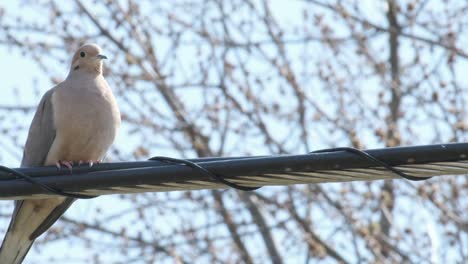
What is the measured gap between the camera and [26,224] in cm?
597

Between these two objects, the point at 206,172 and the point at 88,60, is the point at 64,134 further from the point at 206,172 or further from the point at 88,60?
the point at 206,172

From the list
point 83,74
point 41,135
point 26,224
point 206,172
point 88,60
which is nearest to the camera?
point 206,172

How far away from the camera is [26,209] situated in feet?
19.6

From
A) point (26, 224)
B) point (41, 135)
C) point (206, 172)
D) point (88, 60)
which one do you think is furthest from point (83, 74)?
point (206, 172)

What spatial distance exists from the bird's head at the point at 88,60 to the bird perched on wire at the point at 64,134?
1.62 ft

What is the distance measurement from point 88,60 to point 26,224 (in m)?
1.47

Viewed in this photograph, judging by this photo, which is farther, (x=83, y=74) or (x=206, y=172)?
(x=83, y=74)

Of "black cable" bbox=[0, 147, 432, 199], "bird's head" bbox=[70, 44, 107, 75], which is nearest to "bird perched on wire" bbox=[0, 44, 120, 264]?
"bird's head" bbox=[70, 44, 107, 75]

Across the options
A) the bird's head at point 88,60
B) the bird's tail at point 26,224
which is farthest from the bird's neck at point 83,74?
the bird's tail at point 26,224

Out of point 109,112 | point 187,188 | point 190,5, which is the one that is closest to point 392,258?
point 190,5

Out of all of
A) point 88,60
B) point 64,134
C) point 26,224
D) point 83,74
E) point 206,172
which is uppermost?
point 88,60

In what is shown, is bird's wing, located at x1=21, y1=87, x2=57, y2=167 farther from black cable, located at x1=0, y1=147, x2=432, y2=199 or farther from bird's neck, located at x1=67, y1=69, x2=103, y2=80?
black cable, located at x1=0, y1=147, x2=432, y2=199

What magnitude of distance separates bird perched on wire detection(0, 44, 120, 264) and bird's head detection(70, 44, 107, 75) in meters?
0.49

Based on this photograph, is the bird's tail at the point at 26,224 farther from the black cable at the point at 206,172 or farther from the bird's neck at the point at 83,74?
the black cable at the point at 206,172
